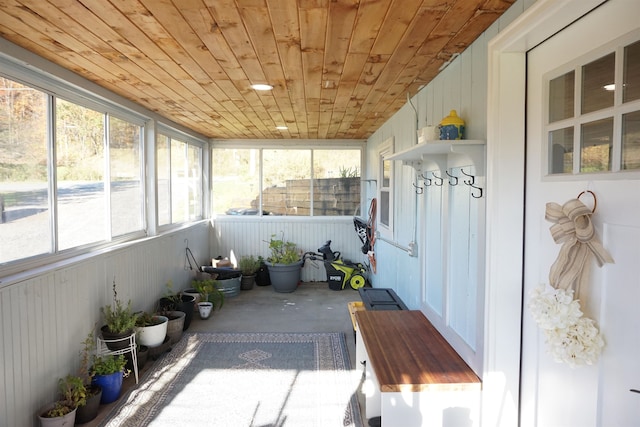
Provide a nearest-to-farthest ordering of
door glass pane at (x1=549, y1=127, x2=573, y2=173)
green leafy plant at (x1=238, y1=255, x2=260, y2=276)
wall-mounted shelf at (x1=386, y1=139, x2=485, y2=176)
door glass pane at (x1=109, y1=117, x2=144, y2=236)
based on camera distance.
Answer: door glass pane at (x1=549, y1=127, x2=573, y2=173), wall-mounted shelf at (x1=386, y1=139, x2=485, y2=176), door glass pane at (x1=109, y1=117, x2=144, y2=236), green leafy plant at (x1=238, y1=255, x2=260, y2=276)

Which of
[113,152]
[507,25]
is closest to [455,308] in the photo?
[507,25]

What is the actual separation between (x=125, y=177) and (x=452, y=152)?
3.13m

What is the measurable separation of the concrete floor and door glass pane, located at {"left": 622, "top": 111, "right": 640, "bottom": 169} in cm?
280

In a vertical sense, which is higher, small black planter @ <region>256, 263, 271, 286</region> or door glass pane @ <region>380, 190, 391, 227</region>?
door glass pane @ <region>380, 190, 391, 227</region>

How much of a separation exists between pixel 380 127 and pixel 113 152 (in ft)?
10.4

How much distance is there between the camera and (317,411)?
276 cm

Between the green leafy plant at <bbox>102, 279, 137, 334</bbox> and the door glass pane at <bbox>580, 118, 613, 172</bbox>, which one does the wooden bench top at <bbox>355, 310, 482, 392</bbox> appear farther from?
the green leafy plant at <bbox>102, 279, 137, 334</bbox>

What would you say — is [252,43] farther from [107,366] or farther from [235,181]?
[235,181]

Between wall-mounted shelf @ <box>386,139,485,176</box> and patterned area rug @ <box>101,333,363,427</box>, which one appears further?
patterned area rug @ <box>101,333,363,427</box>

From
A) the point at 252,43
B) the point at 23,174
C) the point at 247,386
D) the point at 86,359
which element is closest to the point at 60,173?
the point at 23,174

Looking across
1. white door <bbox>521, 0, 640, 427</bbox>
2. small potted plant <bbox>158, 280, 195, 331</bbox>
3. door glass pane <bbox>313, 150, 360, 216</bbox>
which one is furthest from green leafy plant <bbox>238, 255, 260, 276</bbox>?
white door <bbox>521, 0, 640, 427</bbox>

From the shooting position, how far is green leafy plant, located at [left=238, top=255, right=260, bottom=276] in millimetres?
6309

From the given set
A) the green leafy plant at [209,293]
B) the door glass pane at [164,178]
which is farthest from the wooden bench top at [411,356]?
the door glass pane at [164,178]

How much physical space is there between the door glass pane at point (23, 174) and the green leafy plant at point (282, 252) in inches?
144
